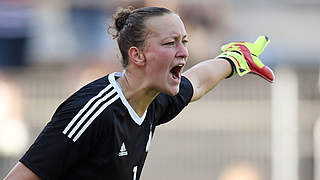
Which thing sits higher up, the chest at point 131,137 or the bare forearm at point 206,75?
the bare forearm at point 206,75

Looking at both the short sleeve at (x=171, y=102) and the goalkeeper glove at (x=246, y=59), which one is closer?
the short sleeve at (x=171, y=102)

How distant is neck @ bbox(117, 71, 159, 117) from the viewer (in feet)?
12.9

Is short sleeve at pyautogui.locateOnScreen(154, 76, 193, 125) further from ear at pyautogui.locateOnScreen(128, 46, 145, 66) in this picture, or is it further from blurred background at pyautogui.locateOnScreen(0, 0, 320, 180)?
blurred background at pyautogui.locateOnScreen(0, 0, 320, 180)

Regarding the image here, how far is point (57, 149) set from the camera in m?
3.60

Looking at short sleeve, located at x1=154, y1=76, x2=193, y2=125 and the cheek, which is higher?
the cheek

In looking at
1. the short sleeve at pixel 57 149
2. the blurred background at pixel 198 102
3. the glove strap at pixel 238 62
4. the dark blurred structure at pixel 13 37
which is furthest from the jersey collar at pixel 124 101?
the dark blurred structure at pixel 13 37

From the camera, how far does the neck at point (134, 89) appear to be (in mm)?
3941

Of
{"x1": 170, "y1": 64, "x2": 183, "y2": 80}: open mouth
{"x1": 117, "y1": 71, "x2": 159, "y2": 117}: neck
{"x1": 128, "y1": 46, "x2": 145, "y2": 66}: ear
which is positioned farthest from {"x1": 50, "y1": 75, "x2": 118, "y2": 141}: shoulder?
{"x1": 170, "y1": 64, "x2": 183, "y2": 80}: open mouth

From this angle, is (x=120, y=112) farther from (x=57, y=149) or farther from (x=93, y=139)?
(x=57, y=149)

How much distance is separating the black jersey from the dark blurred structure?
7193mm

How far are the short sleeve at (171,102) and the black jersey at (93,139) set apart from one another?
0.20m

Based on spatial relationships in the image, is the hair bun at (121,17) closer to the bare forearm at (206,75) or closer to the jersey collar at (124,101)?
the jersey collar at (124,101)

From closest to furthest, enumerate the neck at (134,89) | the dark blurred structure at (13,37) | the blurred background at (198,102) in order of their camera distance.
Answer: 1. the neck at (134,89)
2. the blurred background at (198,102)
3. the dark blurred structure at (13,37)

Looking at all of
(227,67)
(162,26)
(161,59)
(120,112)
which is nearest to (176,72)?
(161,59)
